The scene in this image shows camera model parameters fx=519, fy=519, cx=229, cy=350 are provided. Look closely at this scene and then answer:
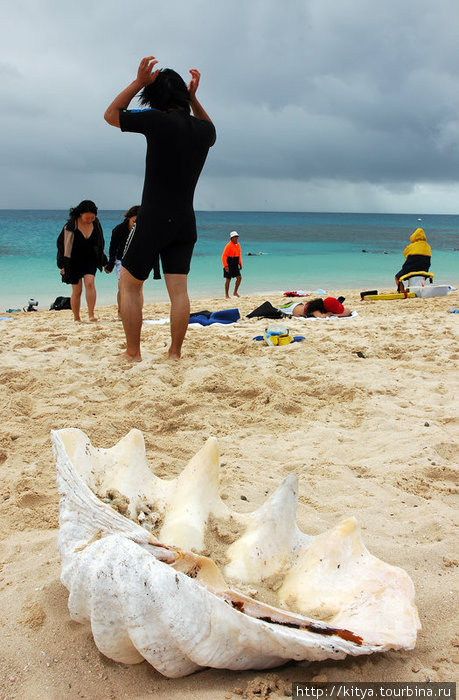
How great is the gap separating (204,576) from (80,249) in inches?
256

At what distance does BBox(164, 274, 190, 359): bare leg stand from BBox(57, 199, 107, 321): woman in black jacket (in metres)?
3.24

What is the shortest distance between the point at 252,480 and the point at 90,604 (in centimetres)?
136

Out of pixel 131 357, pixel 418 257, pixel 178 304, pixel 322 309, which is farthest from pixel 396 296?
pixel 131 357

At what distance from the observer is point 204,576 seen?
141cm

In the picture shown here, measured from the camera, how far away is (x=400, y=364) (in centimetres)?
454

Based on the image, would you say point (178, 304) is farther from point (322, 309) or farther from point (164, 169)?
point (322, 309)

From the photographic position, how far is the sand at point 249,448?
1395 mm

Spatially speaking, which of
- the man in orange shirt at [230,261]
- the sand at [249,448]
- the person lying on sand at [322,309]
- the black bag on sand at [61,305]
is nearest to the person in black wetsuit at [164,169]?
the sand at [249,448]

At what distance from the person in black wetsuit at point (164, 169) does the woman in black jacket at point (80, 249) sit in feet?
10.5

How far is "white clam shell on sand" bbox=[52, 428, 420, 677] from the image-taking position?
1235 mm

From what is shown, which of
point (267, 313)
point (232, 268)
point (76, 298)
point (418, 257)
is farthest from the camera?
point (232, 268)

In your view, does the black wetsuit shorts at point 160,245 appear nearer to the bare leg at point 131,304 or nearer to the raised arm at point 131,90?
the bare leg at point 131,304

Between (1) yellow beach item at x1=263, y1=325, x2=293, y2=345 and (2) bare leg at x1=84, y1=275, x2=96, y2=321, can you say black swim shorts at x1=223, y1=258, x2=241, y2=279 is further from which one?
(1) yellow beach item at x1=263, y1=325, x2=293, y2=345

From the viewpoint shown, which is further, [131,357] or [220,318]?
[220,318]
